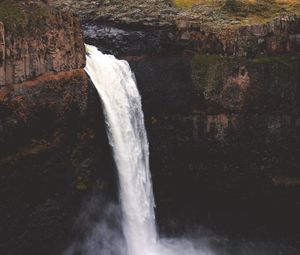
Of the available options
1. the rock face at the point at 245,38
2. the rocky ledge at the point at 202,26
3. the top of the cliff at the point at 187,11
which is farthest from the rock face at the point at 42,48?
the top of the cliff at the point at 187,11

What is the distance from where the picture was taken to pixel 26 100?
17.2 metres

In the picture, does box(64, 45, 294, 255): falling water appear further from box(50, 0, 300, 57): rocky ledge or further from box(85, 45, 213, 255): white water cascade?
box(50, 0, 300, 57): rocky ledge

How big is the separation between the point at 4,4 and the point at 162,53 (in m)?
10.2

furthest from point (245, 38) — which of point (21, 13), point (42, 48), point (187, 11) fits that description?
point (21, 13)

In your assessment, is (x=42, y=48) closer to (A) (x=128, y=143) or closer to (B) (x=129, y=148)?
(A) (x=128, y=143)

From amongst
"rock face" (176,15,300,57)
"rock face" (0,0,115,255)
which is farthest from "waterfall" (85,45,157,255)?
"rock face" (176,15,300,57)

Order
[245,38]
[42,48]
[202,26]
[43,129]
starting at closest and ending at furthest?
[42,48] < [43,129] < [245,38] < [202,26]

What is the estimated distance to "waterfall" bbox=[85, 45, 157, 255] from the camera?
69.4 ft

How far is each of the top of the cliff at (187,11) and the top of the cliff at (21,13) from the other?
9.48m

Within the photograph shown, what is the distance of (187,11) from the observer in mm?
27469

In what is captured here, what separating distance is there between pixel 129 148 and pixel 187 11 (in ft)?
31.7

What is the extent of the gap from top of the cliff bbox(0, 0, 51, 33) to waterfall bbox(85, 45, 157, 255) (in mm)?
3501

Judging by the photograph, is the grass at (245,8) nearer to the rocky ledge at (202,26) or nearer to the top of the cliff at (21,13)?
the rocky ledge at (202,26)

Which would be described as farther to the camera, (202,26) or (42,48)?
(202,26)
